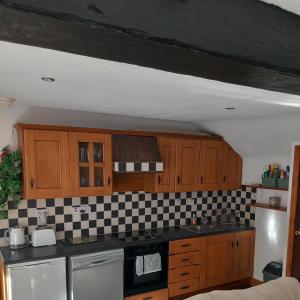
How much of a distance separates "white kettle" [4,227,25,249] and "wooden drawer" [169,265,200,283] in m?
1.68

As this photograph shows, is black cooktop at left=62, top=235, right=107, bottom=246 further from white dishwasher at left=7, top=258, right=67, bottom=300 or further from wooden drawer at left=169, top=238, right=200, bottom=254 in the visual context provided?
wooden drawer at left=169, top=238, right=200, bottom=254

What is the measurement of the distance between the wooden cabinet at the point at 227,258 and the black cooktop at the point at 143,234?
20.2 inches

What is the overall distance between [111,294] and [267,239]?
217 centimetres

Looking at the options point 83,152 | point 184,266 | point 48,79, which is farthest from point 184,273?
point 48,79

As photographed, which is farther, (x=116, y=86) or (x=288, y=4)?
(x=116, y=86)

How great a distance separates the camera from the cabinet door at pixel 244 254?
3.68 metres

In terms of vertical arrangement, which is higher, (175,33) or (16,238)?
(175,33)

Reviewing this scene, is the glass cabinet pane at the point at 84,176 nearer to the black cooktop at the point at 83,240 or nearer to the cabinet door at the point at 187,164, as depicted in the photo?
the black cooktop at the point at 83,240

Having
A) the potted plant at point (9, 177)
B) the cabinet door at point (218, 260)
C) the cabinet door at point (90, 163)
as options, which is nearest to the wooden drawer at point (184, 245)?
the cabinet door at point (218, 260)

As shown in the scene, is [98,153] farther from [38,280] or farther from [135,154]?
[38,280]

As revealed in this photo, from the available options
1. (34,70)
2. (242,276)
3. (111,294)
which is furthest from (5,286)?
(242,276)

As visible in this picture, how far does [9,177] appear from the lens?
2621 millimetres

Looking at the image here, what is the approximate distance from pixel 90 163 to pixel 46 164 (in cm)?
44

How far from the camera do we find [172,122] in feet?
12.2
